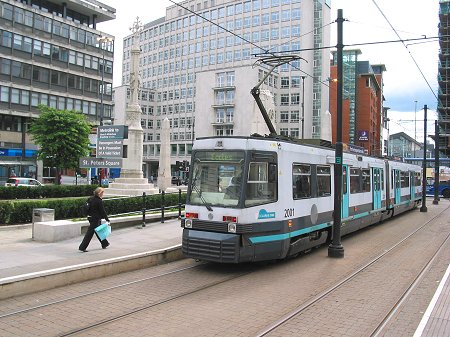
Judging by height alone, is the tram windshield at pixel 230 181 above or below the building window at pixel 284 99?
below

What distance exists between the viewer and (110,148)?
19984 millimetres

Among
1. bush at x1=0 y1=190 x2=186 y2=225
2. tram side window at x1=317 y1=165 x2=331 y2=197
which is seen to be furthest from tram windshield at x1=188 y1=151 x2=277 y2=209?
bush at x1=0 y1=190 x2=186 y2=225

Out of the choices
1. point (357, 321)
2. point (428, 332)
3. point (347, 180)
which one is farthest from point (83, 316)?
point (347, 180)

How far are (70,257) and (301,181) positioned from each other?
5768mm

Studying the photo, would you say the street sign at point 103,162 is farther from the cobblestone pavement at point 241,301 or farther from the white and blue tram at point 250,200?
the white and blue tram at point 250,200

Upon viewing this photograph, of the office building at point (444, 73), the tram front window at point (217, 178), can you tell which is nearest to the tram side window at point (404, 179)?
the tram front window at point (217, 178)

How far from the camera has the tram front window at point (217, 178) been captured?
32.0 feet

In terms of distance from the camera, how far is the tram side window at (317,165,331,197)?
1243 centimetres

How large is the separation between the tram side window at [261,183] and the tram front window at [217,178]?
0.24 meters

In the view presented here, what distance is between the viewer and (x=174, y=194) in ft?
70.7

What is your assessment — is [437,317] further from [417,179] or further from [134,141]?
[417,179]

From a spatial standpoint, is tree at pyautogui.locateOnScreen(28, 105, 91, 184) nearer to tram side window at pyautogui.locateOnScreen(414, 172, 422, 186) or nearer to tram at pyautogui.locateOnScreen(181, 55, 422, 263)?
tram side window at pyautogui.locateOnScreen(414, 172, 422, 186)

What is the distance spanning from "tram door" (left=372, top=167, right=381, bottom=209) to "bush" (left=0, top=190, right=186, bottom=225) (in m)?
9.21

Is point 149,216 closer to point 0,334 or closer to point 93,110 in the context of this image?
point 0,334
